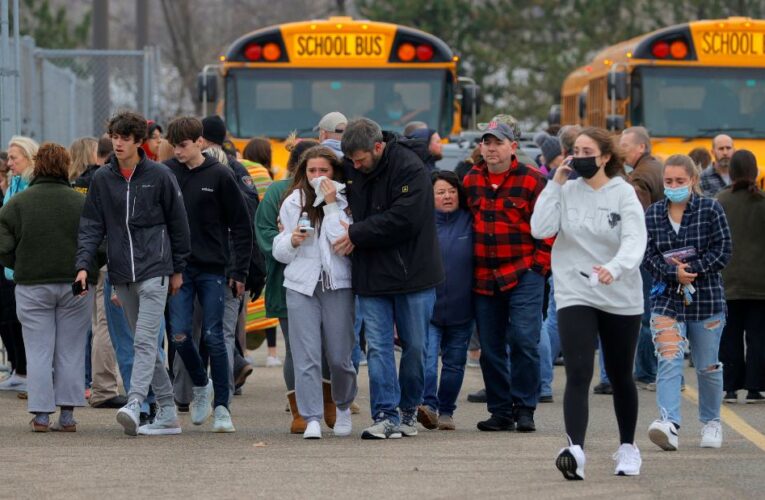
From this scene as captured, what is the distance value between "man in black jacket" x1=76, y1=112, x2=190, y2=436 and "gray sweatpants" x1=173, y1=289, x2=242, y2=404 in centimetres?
51

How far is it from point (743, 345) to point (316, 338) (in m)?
3.65

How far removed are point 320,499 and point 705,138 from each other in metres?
11.6

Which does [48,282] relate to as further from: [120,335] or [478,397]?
[478,397]

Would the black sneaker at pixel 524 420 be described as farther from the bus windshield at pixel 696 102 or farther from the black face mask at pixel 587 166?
the bus windshield at pixel 696 102

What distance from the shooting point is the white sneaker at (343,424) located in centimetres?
941

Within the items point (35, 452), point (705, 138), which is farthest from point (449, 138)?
point (35, 452)

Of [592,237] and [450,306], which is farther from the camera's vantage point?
[450,306]

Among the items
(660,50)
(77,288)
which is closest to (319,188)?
(77,288)

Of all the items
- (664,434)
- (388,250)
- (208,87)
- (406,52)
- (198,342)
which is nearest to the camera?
(664,434)

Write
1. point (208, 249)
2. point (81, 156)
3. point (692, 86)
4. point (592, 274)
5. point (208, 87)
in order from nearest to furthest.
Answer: point (592, 274), point (208, 249), point (81, 156), point (208, 87), point (692, 86)

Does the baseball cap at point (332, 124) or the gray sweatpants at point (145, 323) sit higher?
the baseball cap at point (332, 124)

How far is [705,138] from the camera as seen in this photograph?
18.0 metres

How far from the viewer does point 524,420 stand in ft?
31.9

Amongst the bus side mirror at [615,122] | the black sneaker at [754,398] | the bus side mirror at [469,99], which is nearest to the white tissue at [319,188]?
the black sneaker at [754,398]
